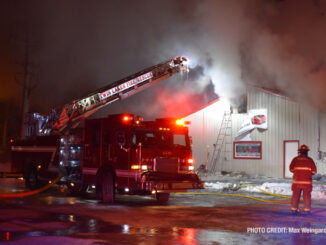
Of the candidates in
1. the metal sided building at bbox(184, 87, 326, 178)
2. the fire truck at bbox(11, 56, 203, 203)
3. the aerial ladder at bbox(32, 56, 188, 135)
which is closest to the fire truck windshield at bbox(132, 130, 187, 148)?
the fire truck at bbox(11, 56, 203, 203)

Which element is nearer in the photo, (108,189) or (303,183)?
(303,183)

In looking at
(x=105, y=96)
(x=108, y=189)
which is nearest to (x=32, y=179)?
(x=105, y=96)

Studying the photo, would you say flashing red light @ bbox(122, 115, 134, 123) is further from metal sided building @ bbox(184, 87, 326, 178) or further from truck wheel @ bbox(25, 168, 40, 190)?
metal sided building @ bbox(184, 87, 326, 178)

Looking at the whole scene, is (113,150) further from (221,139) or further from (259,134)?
(221,139)

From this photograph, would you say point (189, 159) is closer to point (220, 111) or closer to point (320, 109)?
point (320, 109)

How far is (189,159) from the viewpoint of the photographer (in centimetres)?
1232

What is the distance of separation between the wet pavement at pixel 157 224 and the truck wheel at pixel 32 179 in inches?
149

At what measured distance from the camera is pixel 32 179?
51.2 feet

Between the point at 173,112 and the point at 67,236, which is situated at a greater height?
the point at 173,112

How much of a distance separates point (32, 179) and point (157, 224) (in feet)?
29.5

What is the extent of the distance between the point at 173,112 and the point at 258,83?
5.54 m

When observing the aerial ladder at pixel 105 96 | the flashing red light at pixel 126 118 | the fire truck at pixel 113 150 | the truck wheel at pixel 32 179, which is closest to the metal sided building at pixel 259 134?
the aerial ladder at pixel 105 96

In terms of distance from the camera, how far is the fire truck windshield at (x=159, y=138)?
458 inches


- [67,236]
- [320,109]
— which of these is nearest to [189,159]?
[67,236]
